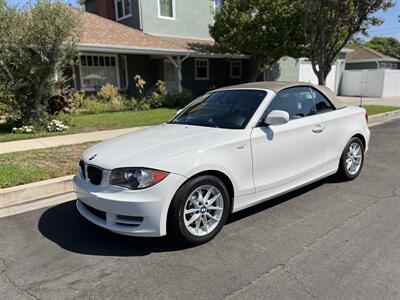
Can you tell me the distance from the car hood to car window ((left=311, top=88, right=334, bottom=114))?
1750 millimetres

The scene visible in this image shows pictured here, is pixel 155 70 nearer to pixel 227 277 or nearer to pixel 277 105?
pixel 277 105

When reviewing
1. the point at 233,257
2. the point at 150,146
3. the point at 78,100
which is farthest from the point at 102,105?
the point at 233,257

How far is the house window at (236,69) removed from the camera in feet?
73.9

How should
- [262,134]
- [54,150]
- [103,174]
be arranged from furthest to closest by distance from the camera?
[54,150] < [262,134] < [103,174]

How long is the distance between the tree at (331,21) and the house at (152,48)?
6020 mm

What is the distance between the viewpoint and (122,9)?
19.8m

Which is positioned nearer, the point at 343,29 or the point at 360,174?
the point at 360,174

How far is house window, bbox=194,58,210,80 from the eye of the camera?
20.6 meters

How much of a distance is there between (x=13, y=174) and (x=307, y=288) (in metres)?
4.69

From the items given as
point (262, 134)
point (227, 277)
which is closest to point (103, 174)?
point (227, 277)

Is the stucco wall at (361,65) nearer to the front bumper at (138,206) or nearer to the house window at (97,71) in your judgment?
the house window at (97,71)

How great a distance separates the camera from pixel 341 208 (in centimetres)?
445

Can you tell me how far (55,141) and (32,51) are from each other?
2.89m

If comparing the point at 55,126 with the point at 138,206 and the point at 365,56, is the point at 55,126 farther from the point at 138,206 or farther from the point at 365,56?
the point at 365,56
